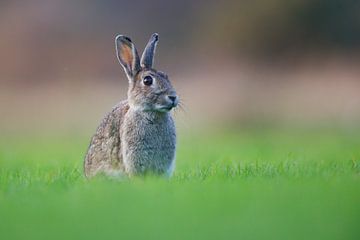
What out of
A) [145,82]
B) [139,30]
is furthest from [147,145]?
[139,30]

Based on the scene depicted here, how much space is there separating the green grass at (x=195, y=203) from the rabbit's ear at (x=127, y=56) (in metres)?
1.07

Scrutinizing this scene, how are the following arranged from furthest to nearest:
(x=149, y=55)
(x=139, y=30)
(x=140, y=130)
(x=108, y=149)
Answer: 1. (x=139, y=30)
2. (x=149, y=55)
3. (x=108, y=149)
4. (x=140, y=130)

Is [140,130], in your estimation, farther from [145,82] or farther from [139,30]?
[139,30]

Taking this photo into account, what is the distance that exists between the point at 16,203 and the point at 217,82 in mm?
14873

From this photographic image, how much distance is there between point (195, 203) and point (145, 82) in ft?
7.70

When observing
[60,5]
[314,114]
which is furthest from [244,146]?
[60,5]

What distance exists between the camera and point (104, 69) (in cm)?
2252

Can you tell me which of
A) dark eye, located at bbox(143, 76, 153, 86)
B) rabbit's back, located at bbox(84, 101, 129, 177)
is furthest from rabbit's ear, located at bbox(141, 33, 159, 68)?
rabbit's back, located at bbox(84, 101, 129, 177)

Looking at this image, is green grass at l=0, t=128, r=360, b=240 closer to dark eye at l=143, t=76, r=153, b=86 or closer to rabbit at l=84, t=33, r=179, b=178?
rabbit at l=84, t=33, r=179, b=178

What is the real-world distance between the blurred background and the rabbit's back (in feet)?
33.2

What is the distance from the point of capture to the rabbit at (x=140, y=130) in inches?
344

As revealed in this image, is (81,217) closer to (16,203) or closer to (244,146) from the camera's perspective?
(16,203)

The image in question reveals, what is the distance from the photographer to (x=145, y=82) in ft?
29.1

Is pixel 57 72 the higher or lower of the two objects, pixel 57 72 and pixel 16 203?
the higher
